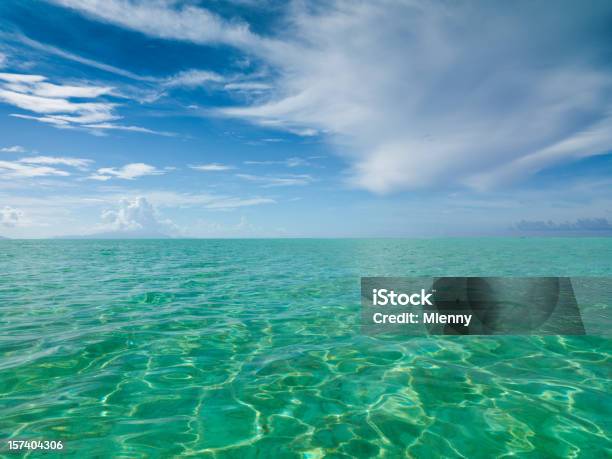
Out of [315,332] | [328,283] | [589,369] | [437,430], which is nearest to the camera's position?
[437,430]

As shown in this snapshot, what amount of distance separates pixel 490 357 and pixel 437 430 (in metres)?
3.99

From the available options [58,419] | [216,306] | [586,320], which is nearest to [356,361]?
[58,419]

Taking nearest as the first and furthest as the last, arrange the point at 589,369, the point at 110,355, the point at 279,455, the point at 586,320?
the point at 279,455 < the point at 589,369 < the point at 110,355 < the point at 586,320

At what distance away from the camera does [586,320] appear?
12.0m

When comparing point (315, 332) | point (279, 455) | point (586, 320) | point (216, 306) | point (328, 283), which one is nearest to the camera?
point (279, 455)

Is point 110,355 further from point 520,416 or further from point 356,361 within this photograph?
point 520,416

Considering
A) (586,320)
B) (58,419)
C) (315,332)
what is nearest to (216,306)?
(315,332)

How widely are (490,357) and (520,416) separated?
2.94m

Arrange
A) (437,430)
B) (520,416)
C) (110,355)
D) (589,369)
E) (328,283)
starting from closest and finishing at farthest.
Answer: (437,430), (520,416), (589,369), (110,355), (328,283)

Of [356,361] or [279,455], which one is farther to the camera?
[356,361]

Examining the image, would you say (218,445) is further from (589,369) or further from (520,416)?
(589,369)

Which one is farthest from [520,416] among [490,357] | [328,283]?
[328,283]

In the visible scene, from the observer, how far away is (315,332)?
10.5 meters

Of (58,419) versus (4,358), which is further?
(4,358)
